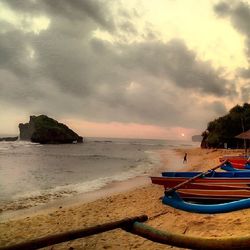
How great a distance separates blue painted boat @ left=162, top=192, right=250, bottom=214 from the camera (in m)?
8.42

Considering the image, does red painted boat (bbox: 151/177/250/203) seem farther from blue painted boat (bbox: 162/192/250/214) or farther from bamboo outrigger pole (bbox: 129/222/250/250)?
bamboo outrigger pole (bbox: 129/222/250/250)

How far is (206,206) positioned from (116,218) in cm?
321

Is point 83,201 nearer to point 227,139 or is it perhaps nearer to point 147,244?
point 147,244

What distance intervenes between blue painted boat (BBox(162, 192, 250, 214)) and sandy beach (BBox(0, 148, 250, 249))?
6.3 inches

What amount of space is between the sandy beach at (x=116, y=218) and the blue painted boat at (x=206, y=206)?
0.16m

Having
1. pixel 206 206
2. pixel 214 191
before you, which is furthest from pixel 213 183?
pixel 206 206

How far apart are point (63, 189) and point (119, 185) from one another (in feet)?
12.4

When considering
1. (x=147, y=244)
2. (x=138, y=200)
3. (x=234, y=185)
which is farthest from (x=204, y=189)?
(x=147, y=244)

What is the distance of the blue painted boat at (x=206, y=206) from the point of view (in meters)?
8.42

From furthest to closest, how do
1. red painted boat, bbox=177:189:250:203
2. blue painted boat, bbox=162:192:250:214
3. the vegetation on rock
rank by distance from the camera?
the vegetation on rock < red painted boat, bbox=177:189:250:203 < blue painted boat, bbox=162:192:250:214

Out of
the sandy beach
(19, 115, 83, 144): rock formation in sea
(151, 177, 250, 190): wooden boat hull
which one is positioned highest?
(19, 115, 83, 144): rock formation in sea

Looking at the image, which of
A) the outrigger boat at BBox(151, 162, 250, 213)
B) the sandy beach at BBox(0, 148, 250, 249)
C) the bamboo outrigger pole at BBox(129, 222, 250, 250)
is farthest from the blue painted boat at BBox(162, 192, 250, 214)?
the bamboo outrigger pole at BBox(129, 222, 250, 250)

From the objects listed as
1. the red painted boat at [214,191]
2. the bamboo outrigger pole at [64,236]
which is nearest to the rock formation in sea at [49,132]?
the red painted boat at [214,191]

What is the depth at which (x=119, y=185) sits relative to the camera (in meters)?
20.1
